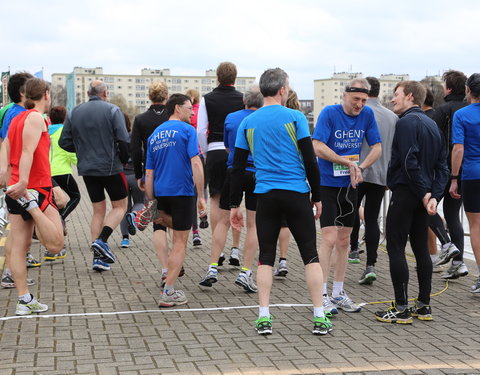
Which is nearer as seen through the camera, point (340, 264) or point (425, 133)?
point (425, 133)

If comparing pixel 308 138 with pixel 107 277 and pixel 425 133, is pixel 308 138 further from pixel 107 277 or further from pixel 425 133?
pixel 107 277

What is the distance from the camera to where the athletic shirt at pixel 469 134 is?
706 centimetres

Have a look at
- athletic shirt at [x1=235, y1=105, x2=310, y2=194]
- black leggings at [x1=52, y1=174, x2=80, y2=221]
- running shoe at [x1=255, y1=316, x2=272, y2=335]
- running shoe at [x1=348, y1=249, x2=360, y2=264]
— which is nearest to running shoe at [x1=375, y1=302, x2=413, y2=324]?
running shoe at [x1=255, y1=316, x2=272, y2=335]

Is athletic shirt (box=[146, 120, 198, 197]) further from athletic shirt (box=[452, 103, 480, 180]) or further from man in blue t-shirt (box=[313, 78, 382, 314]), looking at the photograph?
athletic shirt (box=[452, 103, 480, 180])

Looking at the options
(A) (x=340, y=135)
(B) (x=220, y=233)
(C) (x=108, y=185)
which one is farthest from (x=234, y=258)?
(A) (x=340, y=135)

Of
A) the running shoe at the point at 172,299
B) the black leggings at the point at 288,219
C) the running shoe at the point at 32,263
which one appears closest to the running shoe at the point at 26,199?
the running shoe at the point at 172,299

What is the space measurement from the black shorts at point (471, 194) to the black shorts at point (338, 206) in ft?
4.96

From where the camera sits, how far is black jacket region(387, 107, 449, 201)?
19.2ft

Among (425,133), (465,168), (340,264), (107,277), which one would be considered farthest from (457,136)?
(107,277)

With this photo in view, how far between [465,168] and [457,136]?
13.9 inches

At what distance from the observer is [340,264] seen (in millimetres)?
6430

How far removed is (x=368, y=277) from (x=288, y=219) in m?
2.25

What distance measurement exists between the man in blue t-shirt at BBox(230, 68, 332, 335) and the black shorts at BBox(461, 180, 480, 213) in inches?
91.0

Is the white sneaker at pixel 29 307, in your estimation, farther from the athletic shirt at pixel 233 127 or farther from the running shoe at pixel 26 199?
the athletic shirt at pixel 233 127
